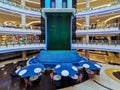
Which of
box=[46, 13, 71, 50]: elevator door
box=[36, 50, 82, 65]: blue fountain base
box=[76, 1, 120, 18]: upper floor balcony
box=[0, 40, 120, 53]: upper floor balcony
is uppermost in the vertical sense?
box=[76, 1, 120, 18]: upper floor balcony

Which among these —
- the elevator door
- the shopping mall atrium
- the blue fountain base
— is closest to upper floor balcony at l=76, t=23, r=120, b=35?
the shopping mall atrium

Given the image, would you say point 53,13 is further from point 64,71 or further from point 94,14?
point 64,71

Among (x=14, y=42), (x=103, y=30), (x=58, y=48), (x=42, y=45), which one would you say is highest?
(x=103, y=30)

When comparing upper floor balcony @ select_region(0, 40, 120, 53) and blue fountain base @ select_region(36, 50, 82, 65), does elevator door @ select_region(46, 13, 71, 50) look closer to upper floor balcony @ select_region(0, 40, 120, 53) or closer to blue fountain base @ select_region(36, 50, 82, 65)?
blue fountain base @ select_region(36, 50, 82, 65)

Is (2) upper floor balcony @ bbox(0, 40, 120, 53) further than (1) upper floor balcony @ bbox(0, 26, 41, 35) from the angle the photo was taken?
No

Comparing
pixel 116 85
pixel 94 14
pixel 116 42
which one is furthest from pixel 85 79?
pixel 94 14

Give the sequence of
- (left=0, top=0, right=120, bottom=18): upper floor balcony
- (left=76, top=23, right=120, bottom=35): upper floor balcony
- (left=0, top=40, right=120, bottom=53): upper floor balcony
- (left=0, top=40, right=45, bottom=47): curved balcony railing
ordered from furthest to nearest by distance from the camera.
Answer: (left=76, top=23, right=120, bottom=35): upper floor balcony
(left=0, top=0, right=120, bottom=18): upper floor balcony
(left=0, top=40, right=45, bottom=47): curved balcony railing
(left=0, top=40, right=120, bottom=53): upper floor balcony

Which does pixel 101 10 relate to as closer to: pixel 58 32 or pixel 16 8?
pixel 58 32

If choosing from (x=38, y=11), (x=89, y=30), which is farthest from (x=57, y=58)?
(x=38, y=11)

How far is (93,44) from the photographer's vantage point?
62.3 ft

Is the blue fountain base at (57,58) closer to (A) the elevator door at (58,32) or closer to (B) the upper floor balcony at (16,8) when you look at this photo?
(A) the elevator door at (58,32)

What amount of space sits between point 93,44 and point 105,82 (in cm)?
932

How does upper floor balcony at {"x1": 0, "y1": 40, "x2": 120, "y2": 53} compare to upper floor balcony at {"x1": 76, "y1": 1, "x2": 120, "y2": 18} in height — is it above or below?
below

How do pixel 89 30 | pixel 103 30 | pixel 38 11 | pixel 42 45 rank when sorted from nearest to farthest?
pixel 103 30
pixel 89 30
pixel 42 45
pixel 38 11
